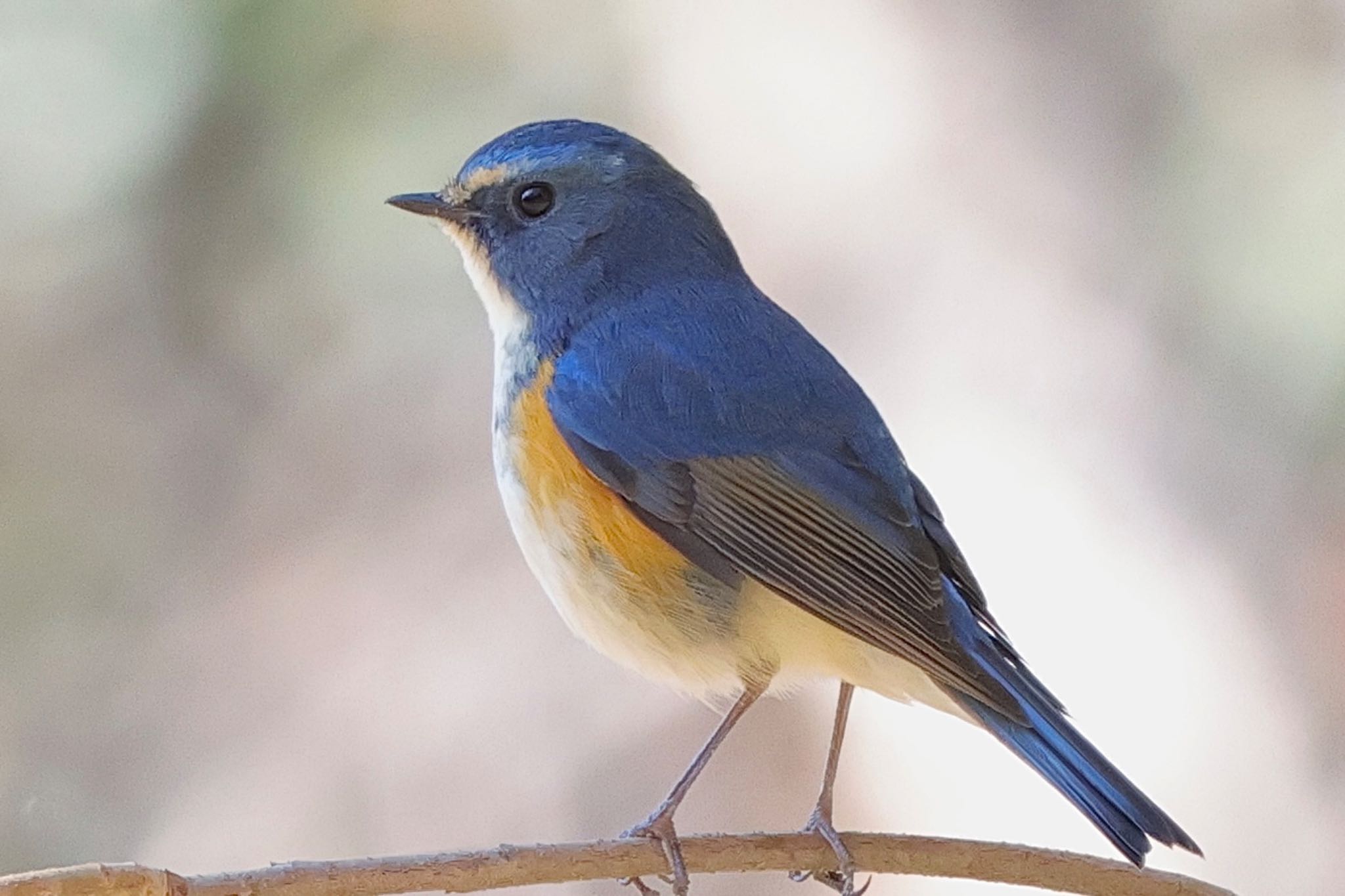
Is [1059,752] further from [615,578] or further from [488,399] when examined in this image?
[488,399]

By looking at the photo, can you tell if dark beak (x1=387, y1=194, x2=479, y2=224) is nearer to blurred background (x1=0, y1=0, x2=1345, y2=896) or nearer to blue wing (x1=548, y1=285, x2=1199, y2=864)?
blue wing (x1=548, y1=285, x2=1199, y2=864)

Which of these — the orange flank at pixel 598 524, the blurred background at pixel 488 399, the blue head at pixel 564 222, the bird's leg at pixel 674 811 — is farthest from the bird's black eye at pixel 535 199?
the blurred background at pixel 488 399

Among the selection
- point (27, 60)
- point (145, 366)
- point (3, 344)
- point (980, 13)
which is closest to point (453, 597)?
point (145, 366)

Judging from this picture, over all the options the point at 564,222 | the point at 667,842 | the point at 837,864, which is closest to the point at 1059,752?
the point at 837,864

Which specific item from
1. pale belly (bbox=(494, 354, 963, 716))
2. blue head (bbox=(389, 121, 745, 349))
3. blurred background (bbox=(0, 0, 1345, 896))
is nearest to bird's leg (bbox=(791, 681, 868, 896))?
pale belly (bbox=(494, 354, 963, 716))

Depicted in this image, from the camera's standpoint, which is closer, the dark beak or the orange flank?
the orange flank

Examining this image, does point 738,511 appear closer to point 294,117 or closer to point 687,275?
point 687,275

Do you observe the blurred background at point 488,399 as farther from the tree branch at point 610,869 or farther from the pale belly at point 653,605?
the tree branch at point 610,869

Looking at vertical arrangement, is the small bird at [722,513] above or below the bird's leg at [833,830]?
above

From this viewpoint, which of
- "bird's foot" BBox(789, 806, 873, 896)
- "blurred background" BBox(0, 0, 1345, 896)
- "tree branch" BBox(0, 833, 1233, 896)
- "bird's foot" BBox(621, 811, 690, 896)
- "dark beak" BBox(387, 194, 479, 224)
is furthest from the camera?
"blurred background" BBox(0, 0, 1345, 896)
